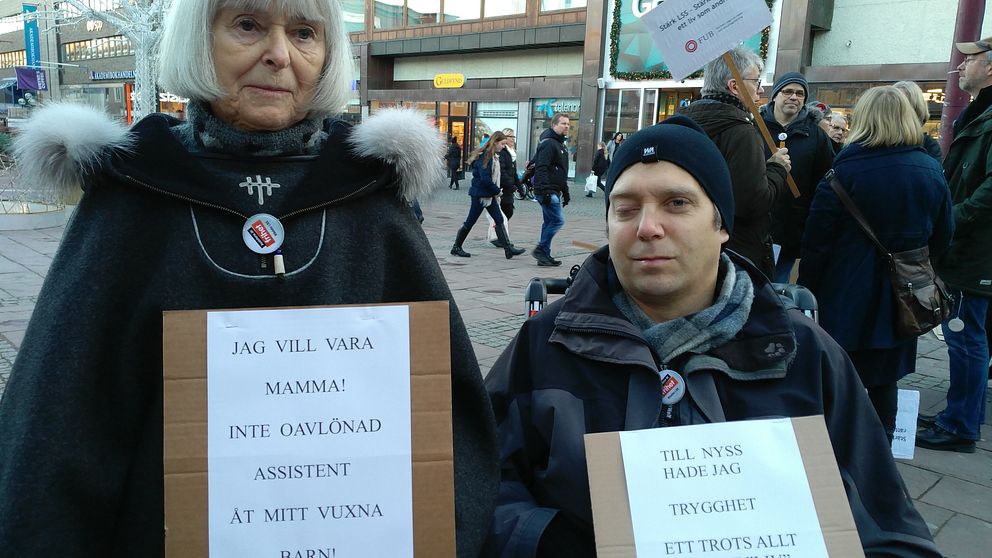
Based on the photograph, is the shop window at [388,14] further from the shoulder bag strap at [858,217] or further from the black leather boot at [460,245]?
the shoulder bag strap at [858,217]

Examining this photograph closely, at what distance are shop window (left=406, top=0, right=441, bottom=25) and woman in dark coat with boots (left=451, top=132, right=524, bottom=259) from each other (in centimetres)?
2192

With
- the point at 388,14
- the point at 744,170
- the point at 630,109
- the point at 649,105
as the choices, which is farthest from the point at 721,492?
the point at 388,14

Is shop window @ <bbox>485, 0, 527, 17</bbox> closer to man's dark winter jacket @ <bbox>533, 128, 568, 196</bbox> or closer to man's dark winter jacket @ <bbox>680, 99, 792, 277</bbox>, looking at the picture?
man's dark winter jacket @ <bbox>533, 128, 568, 196</bbox>

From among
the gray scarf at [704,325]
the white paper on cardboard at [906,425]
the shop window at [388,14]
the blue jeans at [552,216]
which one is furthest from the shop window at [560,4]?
the gray scarf at [704,325]

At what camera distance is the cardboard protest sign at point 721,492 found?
1.31 m

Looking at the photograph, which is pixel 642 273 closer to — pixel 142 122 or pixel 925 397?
pixel 142 122

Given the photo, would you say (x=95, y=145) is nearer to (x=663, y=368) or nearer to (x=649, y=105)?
(x=663, y=368)

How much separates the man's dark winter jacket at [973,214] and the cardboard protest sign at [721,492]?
10.4ft

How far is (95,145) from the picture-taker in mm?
1316

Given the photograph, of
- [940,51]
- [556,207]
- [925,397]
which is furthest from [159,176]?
[940,51]

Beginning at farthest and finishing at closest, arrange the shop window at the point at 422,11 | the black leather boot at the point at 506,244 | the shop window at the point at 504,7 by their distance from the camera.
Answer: the shop window at the point at 422,11
the shop window at the point at 504,7
the black leather boot at the point at 506,244

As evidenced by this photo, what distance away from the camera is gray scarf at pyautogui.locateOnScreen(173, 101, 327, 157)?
1.41 metres

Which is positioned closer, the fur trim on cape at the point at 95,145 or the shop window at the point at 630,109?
the fur trim on cape at the point at 95,145

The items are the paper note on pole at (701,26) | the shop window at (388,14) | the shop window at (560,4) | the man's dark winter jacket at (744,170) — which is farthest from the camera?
the shop window at (388,14)
